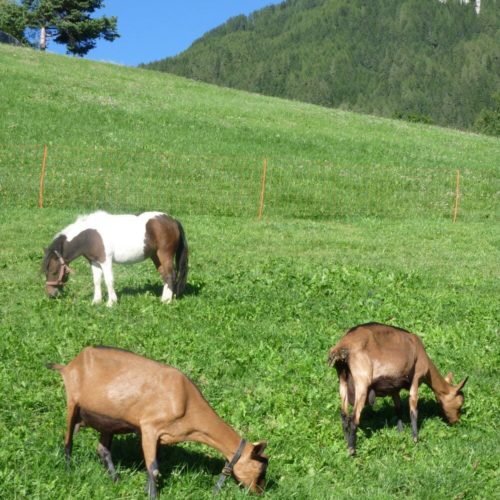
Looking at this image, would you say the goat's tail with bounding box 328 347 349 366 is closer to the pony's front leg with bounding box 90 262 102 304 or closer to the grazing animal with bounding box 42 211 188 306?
the grazing animal with bounding box 42 211 188 306

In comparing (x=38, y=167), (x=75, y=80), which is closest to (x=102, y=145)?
(x=38, y=167)

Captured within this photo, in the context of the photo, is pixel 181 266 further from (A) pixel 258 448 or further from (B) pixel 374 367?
(A) pixel 258 448

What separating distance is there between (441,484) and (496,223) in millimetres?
20231

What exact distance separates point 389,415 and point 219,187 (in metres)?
18.5

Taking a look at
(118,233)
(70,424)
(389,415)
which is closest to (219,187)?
(118,233)

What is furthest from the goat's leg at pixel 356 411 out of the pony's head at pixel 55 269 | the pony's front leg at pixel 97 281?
the pony's head at pixel 55 269

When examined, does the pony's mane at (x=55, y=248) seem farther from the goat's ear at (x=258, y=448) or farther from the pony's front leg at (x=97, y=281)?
the goat's ear at (x=258, y=448)

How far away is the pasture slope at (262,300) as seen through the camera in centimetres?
731

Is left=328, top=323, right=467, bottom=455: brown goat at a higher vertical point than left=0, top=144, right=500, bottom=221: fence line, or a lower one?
lower

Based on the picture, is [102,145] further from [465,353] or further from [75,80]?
[465,353]

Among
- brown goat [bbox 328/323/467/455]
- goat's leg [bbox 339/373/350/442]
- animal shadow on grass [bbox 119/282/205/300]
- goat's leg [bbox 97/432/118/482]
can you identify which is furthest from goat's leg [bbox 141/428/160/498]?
animal shadow on grass [bbox 119/282/205/300]

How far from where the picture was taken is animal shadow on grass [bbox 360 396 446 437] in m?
8.56

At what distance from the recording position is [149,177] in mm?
27016

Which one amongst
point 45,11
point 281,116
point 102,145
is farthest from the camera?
point 45,11
